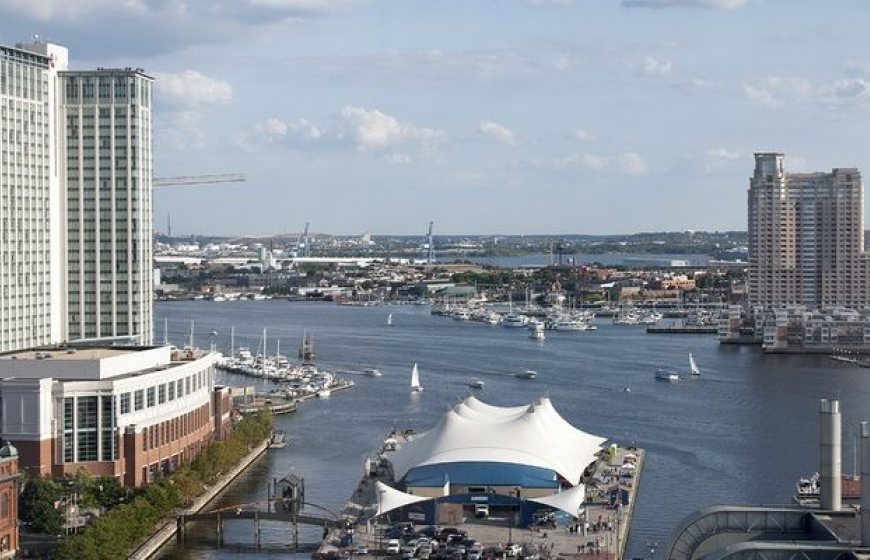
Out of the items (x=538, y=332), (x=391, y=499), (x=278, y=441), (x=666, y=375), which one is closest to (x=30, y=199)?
(x=278, y=441)

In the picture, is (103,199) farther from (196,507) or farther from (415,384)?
(415,384)

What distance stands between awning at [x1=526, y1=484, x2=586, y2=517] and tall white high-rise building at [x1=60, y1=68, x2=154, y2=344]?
25.6ft

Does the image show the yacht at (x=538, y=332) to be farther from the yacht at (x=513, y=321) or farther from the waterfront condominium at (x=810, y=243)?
the waterfront condominium at (x=810, y=243)

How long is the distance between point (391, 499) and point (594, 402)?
9.55m

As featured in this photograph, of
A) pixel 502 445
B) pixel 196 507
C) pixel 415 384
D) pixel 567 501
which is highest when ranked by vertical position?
pixel 502 445

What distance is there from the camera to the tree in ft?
43.0

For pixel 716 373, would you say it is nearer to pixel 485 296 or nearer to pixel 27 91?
pixel 27 91

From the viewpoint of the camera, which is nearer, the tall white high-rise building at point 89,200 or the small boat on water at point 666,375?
the tall white high-rise building at point 89,200

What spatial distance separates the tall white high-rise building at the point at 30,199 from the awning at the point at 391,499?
6695 millimetres

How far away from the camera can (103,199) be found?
64.7ft

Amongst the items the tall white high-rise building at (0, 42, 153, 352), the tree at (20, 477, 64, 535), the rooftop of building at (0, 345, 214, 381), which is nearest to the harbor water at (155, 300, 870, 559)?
the tree at (20, 477, 64, 535)

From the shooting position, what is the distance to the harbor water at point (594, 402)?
1536 cm

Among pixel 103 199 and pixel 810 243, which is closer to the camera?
pixel 103 199

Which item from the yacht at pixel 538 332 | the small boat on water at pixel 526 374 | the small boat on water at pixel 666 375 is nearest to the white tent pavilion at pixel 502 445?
the small boat on water at pixel 666 375
